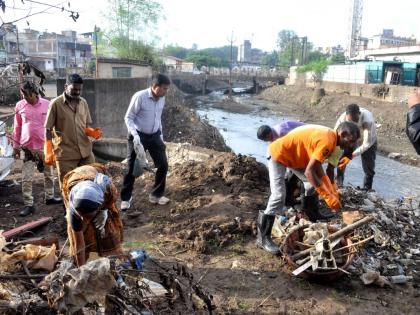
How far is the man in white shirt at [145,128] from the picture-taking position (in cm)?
557

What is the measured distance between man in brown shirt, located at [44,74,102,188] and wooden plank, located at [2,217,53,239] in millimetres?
575

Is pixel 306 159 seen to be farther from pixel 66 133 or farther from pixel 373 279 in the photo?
pixel 66 133

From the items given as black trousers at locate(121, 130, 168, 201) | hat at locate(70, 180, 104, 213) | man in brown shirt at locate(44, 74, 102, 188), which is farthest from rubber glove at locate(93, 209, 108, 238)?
black trousers at locate(121, 130, 168, 201)

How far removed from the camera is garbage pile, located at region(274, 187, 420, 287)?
13.7 ft

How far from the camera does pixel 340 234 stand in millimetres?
4273

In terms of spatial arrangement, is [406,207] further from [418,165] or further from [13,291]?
[418,165]

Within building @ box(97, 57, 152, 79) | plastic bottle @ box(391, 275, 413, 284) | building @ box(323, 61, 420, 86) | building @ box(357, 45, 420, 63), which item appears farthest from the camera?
building @ box(357, 45, 420, 63)

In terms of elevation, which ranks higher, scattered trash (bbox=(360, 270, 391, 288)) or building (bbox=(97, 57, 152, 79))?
building (bbox=(97, 57, 152, 79))

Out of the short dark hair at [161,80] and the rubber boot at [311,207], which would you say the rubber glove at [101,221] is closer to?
the short dark hair at [161,80]

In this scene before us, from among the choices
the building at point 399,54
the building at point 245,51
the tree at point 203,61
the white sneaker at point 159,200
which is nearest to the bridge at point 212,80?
the tree at point 203,61

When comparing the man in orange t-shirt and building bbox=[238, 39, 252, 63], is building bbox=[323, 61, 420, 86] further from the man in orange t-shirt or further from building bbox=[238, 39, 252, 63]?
building bbox=[238, 39, 252, 63]

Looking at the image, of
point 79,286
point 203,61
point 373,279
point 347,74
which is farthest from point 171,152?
point 203,61

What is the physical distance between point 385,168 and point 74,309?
598 inches

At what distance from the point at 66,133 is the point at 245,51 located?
11805cm
